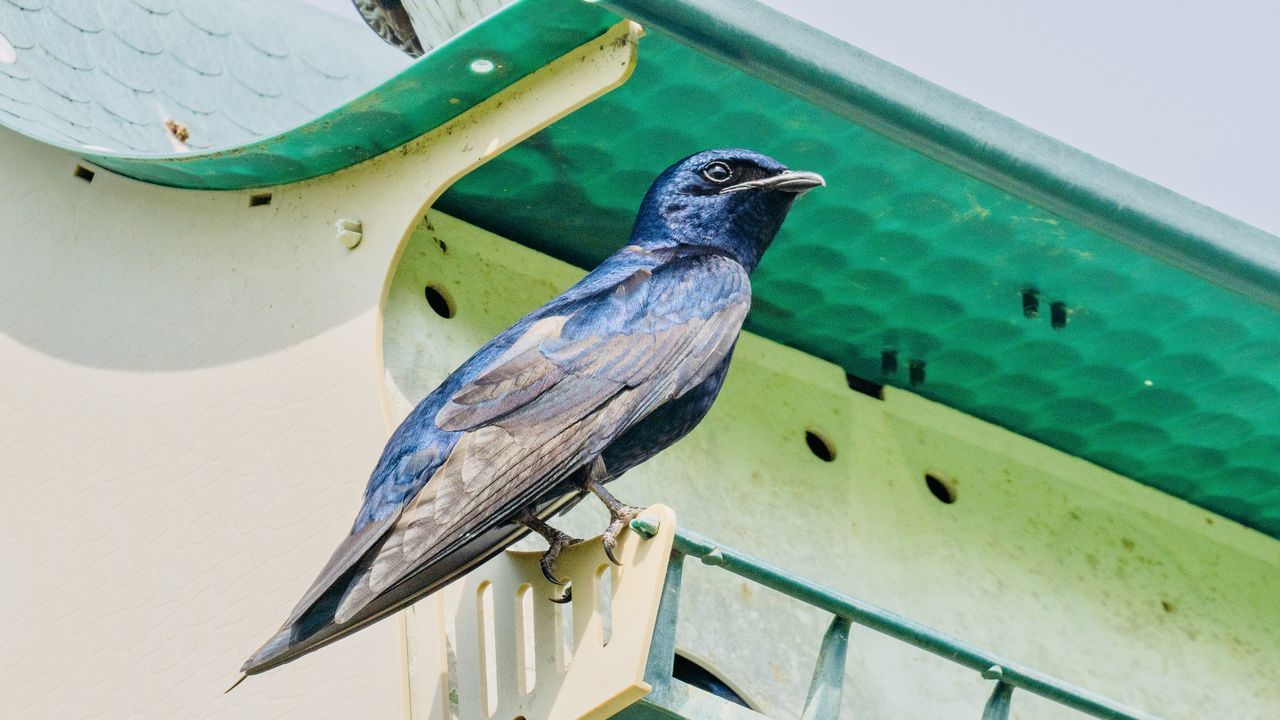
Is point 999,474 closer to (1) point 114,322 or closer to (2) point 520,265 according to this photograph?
(2) point 520,265

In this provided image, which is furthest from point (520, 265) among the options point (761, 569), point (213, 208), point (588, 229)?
point (761, 569)

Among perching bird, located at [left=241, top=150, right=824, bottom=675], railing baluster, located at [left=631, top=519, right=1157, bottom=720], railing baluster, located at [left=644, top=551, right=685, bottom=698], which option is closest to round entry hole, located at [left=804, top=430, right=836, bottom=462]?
perching bird, located at [left=241, top=150, right=824, bottom=675]

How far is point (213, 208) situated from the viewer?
5199 mm

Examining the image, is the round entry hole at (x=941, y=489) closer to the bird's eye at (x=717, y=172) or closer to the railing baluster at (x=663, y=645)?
the bird's eye at (x=717, y=172)

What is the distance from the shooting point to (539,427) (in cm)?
412

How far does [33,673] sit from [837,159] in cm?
208

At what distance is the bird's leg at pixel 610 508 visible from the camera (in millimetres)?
4059

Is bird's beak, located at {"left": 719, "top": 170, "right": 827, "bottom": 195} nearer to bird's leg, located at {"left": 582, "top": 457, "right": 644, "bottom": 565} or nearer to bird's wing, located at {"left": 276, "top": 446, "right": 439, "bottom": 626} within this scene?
bird's leg, located at {"left": 582, "top": 457, "right": 644, "bottom": 565}

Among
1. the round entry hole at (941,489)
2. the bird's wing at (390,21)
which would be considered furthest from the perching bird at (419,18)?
the round entry hole at (941,489)

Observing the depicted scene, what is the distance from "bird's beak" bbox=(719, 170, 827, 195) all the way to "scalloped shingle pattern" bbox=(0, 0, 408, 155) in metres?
1.00

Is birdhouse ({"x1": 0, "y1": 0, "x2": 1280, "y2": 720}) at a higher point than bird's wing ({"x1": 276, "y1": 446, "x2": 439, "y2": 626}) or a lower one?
higher

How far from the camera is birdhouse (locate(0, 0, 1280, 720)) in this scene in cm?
449

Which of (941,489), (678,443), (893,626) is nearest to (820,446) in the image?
(941,489)

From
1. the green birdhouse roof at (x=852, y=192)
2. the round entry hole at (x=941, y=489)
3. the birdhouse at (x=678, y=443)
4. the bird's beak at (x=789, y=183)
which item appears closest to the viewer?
the birdhouse at (x=678, y=443)
